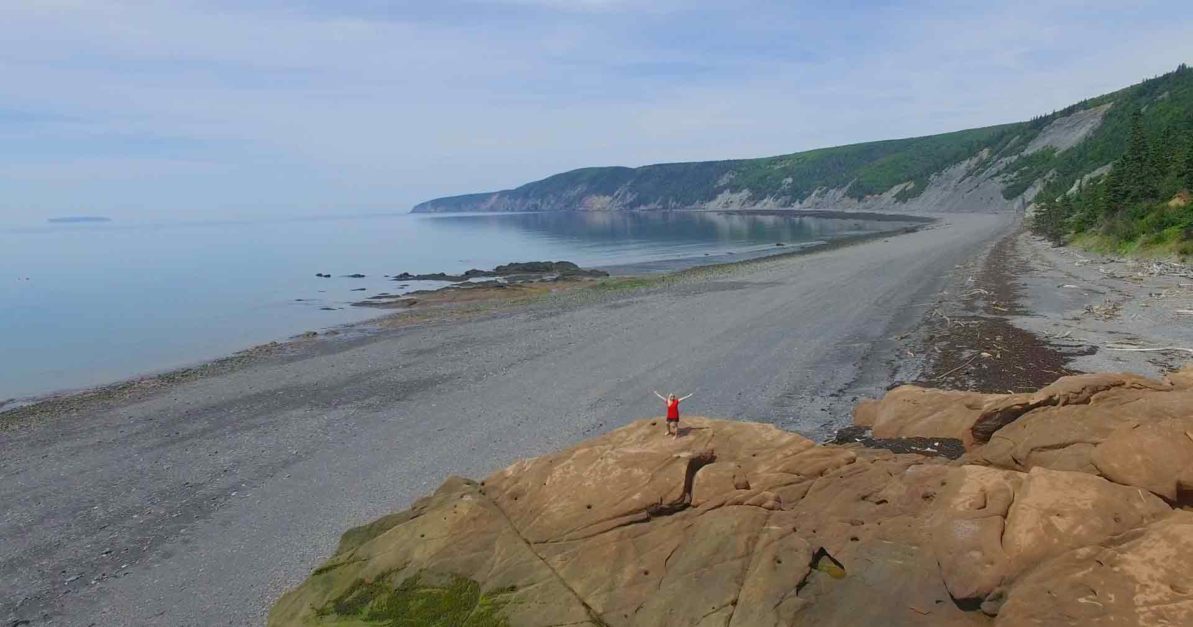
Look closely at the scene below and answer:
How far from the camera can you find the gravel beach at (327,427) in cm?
1130

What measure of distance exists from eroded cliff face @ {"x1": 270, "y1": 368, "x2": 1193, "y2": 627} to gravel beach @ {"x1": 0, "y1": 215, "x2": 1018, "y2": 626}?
3266mm

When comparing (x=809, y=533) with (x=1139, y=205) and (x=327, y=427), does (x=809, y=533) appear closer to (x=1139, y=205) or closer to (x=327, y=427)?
(x=327, y=427)

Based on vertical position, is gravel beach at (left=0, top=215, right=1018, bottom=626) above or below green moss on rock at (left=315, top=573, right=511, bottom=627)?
below

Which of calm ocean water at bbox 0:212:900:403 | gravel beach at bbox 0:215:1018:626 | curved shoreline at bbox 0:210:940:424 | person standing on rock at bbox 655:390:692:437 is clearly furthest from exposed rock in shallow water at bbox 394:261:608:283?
person standing on rock at bbox 655:390:692:437

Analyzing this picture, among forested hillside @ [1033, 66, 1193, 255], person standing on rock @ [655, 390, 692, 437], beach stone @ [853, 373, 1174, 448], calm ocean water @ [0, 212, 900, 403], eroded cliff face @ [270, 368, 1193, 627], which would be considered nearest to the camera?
eroded cliff face @ [270, 368, 1193, 627]

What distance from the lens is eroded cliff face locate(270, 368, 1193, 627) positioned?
247 inches

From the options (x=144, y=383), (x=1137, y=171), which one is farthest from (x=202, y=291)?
(x=1137, y=171)

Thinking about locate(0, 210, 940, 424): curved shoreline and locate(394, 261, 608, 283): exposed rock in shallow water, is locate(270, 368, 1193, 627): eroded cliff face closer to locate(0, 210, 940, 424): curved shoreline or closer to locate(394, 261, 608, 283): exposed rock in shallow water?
locate(0, 210, 940, 424): curved shoreline

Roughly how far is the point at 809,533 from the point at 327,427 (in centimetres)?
1487

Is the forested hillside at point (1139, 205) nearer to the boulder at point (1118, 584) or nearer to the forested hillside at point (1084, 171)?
the forested hillside at point (1084, 171)

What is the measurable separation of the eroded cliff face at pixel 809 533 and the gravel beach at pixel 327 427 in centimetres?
327

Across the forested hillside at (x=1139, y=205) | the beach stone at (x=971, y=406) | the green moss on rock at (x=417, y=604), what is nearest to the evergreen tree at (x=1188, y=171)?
the forested hillside at (x=1139, y=205)

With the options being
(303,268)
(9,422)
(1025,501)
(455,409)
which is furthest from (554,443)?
(303,268)

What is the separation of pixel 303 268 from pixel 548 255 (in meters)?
32.5
